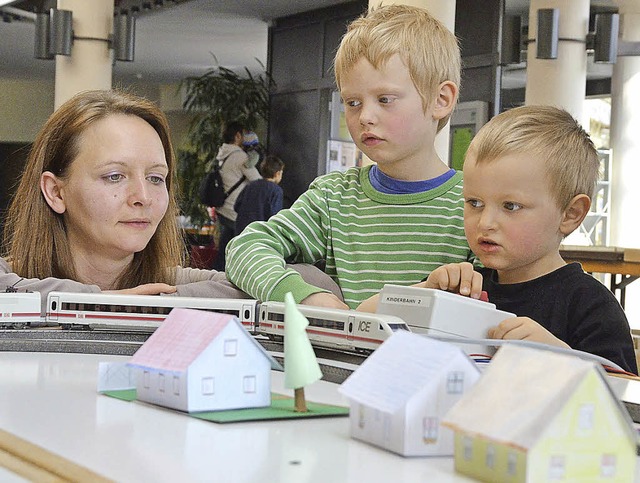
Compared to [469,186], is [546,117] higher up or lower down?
higher up

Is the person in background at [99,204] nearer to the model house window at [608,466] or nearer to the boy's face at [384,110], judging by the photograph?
the boy's face at [384,110]

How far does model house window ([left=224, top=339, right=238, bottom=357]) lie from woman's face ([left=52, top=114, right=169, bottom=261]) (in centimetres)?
113

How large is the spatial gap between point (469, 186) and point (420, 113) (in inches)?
11.9

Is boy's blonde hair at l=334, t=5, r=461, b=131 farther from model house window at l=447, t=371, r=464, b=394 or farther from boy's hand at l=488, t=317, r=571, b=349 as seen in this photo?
model house window at l=447, t=371, r=464, b=394

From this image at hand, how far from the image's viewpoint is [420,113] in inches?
80.5

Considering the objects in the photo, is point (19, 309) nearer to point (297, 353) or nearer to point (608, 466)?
point (297, 353)

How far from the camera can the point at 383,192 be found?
84.9 inches

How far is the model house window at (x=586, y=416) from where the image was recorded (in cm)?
71

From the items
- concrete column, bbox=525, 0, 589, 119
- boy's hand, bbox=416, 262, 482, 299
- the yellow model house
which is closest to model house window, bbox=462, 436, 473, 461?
the yellow model house

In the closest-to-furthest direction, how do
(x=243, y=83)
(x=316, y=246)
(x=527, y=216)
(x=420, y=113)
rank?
(x=527, y=216)
(x=420, y=113)
(x=316, y=246)
(x=243, y=83)

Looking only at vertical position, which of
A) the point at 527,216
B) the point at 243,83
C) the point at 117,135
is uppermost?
the point at 243,83

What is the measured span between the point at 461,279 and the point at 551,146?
0.33m

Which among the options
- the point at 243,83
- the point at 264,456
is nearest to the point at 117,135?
the point at 264,456

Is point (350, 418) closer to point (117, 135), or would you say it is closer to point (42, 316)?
point (42, 316)
